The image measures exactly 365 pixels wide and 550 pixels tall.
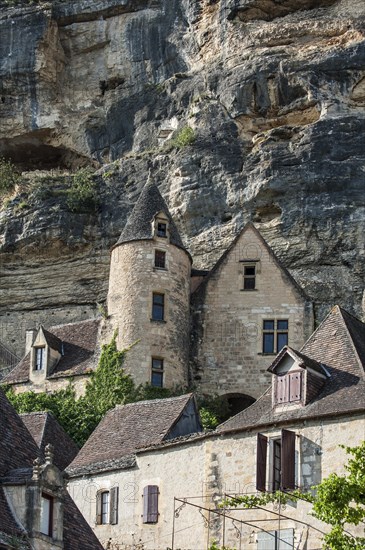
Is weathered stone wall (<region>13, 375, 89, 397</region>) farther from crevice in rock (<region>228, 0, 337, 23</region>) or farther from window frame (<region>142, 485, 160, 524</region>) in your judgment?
crevice in rock (<region>228, 0, 337, 23</region>)

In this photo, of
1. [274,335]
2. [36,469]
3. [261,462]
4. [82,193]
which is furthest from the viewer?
[82,193]

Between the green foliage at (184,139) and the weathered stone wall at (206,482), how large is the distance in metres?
25.4

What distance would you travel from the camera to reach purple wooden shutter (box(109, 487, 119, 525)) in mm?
36531

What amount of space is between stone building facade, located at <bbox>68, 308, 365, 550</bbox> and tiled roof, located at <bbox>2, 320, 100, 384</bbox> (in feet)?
39.0

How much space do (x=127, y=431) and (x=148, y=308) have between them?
11337 mm

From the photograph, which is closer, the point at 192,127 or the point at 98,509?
the point at 98,509

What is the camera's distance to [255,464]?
110ft

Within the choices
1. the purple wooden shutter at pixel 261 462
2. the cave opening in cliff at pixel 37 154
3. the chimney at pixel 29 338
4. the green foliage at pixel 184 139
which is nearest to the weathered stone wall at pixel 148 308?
the chimney at pixel 29 338

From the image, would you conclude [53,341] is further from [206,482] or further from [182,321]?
[206,482]

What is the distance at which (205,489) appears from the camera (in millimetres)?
34344

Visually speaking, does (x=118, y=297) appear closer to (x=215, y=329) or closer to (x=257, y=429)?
(x=215, y=329)

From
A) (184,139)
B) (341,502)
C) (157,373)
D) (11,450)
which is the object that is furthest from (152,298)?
(341,502)

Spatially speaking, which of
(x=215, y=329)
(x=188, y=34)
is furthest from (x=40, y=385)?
(x=188, y=34)

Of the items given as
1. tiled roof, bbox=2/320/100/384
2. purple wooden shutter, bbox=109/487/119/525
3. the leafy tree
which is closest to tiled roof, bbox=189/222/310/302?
tiled roof, bbox=2/320/100/384
